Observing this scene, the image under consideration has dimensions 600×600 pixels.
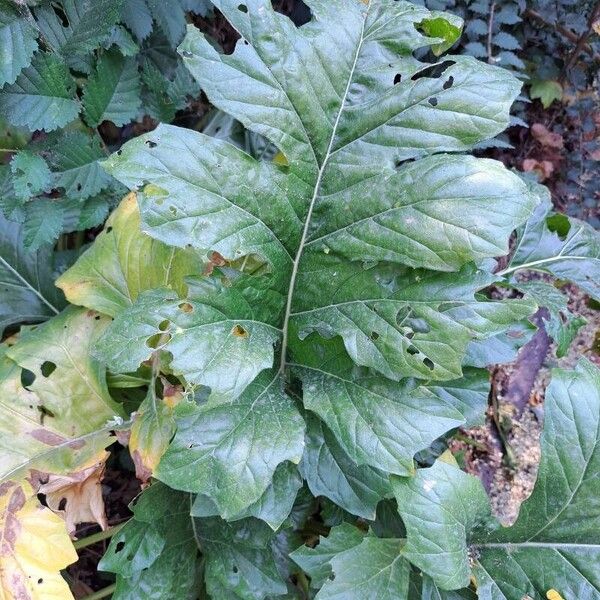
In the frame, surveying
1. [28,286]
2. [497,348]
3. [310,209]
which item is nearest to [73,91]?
[28,286]

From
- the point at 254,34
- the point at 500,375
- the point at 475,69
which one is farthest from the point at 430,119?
the point at 500,375

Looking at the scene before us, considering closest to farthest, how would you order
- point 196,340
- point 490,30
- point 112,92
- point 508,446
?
point 196,340, point 112,92, point 490,30, point 508,446

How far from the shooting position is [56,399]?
1377 mm

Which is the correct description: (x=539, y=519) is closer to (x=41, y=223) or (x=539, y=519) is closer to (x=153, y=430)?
(x=153, y=430)

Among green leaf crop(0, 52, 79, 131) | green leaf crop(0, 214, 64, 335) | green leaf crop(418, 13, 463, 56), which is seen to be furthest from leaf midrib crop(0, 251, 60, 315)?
green leaf crop(418, 13, 463, 56)

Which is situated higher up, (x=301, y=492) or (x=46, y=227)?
(x=46, y=227)

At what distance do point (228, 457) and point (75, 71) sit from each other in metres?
1.02

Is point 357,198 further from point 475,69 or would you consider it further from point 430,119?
point 475,69

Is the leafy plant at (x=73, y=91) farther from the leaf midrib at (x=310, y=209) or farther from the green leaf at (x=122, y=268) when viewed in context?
the leaf midrib at (x=310, y=209)

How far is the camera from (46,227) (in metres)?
1.43

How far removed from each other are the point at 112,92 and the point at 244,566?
1133mm

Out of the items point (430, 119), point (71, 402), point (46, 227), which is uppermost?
point (430, 119)

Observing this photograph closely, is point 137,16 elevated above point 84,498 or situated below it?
above

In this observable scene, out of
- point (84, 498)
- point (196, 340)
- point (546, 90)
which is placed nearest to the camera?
point (196, 340)
